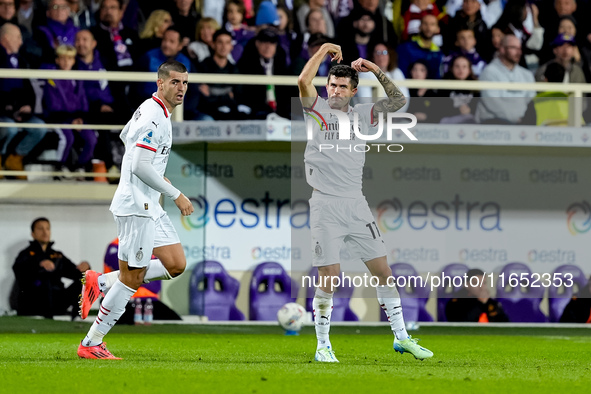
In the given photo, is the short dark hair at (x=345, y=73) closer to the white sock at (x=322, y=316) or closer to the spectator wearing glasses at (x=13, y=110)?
the white sock at (x=322, y=316)

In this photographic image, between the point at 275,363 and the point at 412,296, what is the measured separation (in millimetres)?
6388

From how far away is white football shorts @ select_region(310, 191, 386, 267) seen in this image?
857 cm

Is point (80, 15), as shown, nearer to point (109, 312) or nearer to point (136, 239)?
point (136, 239)

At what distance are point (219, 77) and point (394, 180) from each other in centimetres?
275

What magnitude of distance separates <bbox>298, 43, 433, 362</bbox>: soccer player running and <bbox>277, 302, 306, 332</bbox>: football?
392 centimetres

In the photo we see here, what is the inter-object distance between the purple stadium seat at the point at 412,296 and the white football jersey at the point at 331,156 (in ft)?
19.4

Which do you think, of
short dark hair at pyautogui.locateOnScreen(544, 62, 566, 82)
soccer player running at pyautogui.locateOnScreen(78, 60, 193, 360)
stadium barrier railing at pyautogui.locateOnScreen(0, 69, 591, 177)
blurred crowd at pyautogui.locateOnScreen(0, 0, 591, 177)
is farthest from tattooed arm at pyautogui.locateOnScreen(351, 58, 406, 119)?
short dark hair at pyautogui.locateOnScreen(544, 62, 566, 82)

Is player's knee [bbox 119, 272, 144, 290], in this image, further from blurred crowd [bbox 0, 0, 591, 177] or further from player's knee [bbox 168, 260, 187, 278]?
blurred crowd [bbox 0, 0, 591, 177]

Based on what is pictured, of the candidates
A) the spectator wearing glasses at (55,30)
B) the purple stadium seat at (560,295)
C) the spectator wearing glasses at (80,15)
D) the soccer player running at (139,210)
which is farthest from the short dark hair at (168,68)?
the purple stadium seat at (560,295)

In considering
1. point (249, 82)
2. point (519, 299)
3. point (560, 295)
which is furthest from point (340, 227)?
point (560, 295)

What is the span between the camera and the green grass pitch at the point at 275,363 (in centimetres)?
659

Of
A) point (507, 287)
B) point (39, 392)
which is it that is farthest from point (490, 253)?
point (39, 392)

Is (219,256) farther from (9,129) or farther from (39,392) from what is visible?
(39,392)

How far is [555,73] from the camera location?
52.1 ft
